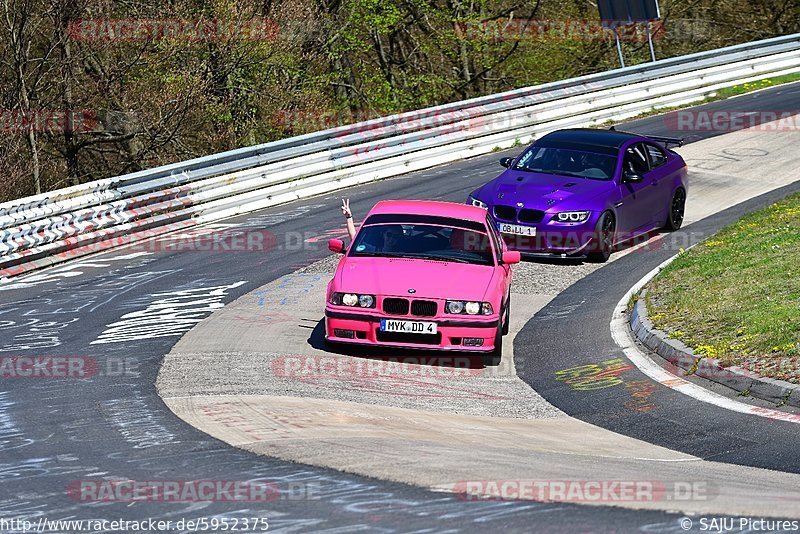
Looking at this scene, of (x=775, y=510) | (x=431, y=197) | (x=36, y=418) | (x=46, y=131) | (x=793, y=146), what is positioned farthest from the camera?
(x=46, y=131)

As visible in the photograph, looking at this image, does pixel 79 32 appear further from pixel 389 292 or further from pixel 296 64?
pixel 389 292

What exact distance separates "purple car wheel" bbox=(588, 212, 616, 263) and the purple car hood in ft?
1.29

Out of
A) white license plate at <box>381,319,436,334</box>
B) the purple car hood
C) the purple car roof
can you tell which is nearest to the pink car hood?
white license plate at <box>381,319,436,334</box>

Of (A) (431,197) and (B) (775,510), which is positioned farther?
(A) (431,197)

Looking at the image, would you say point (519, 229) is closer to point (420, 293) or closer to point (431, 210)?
point (431, 210)

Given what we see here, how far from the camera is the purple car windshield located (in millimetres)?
17453

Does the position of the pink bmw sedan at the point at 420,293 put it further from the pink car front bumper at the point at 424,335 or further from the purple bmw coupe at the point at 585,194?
the purple bmw coupe at the point at 585,194

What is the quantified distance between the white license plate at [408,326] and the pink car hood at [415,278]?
0.94 feet

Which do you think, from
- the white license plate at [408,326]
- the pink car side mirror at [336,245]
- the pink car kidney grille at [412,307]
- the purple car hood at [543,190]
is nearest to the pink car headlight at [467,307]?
the pink car kidney grille at [412,307]

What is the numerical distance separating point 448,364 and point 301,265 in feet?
17.6

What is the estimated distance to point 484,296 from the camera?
12.0 metres

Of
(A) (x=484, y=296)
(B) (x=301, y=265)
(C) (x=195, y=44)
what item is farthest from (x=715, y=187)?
(C) (x=195, y=44)

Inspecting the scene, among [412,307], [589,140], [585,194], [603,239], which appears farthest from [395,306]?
[589,140]

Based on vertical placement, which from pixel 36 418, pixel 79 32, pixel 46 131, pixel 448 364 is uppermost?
pixel 79 32
